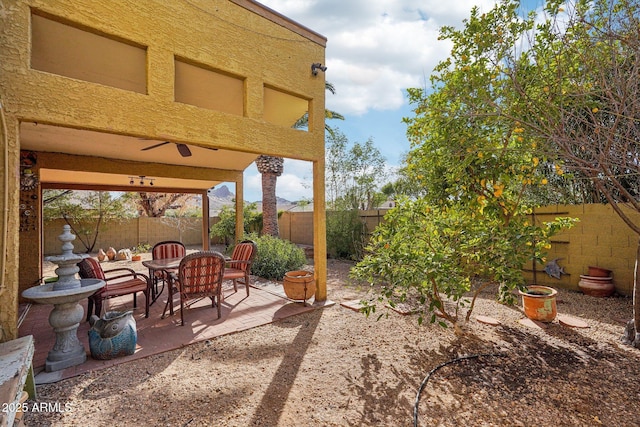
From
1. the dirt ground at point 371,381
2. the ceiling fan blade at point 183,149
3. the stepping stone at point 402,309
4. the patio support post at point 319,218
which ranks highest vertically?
the ceiling fan blade at point 183,149

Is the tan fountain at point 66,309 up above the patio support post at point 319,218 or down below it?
below

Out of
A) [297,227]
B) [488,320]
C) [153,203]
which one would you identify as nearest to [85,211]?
[153,203]

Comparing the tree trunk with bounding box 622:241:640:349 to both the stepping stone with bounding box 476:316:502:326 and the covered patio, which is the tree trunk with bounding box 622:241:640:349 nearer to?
the stepping stone with bounding box 476:316:502:326

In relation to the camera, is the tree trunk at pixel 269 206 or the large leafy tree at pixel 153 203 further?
the large leafy tree at pixel 153 203

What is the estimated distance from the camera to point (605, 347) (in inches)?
140

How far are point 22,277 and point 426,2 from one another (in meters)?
8.53

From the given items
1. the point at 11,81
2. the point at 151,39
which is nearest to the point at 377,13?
the point at 151,39

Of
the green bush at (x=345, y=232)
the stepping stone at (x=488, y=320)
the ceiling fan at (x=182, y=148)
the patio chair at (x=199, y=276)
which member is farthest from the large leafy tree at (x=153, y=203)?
the stepping stone at (x=488, y=320)

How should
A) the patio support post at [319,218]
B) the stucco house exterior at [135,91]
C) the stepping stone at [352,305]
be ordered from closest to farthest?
the stucco house exterior at [135,91] → the stepping stone at [352,305] → the patio support post at [319,218]

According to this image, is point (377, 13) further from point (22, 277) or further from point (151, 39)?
point (22, 277)

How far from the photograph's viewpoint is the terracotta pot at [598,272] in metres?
5.39

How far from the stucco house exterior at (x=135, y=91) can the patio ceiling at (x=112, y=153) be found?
5cm

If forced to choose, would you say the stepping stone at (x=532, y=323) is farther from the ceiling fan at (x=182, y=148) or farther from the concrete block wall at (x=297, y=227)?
the concrete block wall at (x=297, y=227)

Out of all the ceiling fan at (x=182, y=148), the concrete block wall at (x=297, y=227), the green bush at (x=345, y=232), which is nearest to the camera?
the ceiling fan at (x=182, y=148)
